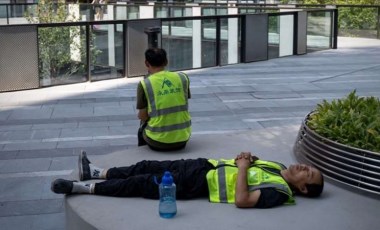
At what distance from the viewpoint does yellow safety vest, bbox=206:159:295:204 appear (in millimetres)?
4547

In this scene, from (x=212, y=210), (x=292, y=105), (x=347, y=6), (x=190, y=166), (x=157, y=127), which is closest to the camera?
(x=212, y=210)

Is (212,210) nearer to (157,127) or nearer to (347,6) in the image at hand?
(157,127)

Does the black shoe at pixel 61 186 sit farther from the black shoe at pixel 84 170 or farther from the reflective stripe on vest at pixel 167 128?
the reflective stripe on vest at pixel 167 128

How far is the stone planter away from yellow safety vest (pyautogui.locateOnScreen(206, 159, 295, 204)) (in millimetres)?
568

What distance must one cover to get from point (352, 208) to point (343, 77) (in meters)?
10.3

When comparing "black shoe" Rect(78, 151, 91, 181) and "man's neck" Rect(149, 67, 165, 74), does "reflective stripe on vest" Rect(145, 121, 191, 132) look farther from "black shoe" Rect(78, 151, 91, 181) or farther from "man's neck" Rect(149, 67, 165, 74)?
"black shoe" Rect(78, 151, 91, 181)

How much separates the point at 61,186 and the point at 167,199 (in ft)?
3.10

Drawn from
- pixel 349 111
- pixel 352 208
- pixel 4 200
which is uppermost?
pixel 349 111

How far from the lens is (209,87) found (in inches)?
514

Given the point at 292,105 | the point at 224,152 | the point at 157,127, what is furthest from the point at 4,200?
the point at 292,105

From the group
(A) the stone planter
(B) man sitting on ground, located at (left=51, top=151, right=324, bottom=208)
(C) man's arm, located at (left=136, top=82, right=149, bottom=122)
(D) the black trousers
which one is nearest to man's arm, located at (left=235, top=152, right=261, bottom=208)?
(B) man sitting on ground, located at (left=51, top=151, right=324, bottom=208)

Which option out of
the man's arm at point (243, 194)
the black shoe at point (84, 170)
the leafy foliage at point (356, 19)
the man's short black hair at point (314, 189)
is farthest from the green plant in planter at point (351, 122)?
the leafy foliage at point (356, 19)

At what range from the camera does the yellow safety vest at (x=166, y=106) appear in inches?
237

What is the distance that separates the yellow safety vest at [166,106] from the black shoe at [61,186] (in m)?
1.41
